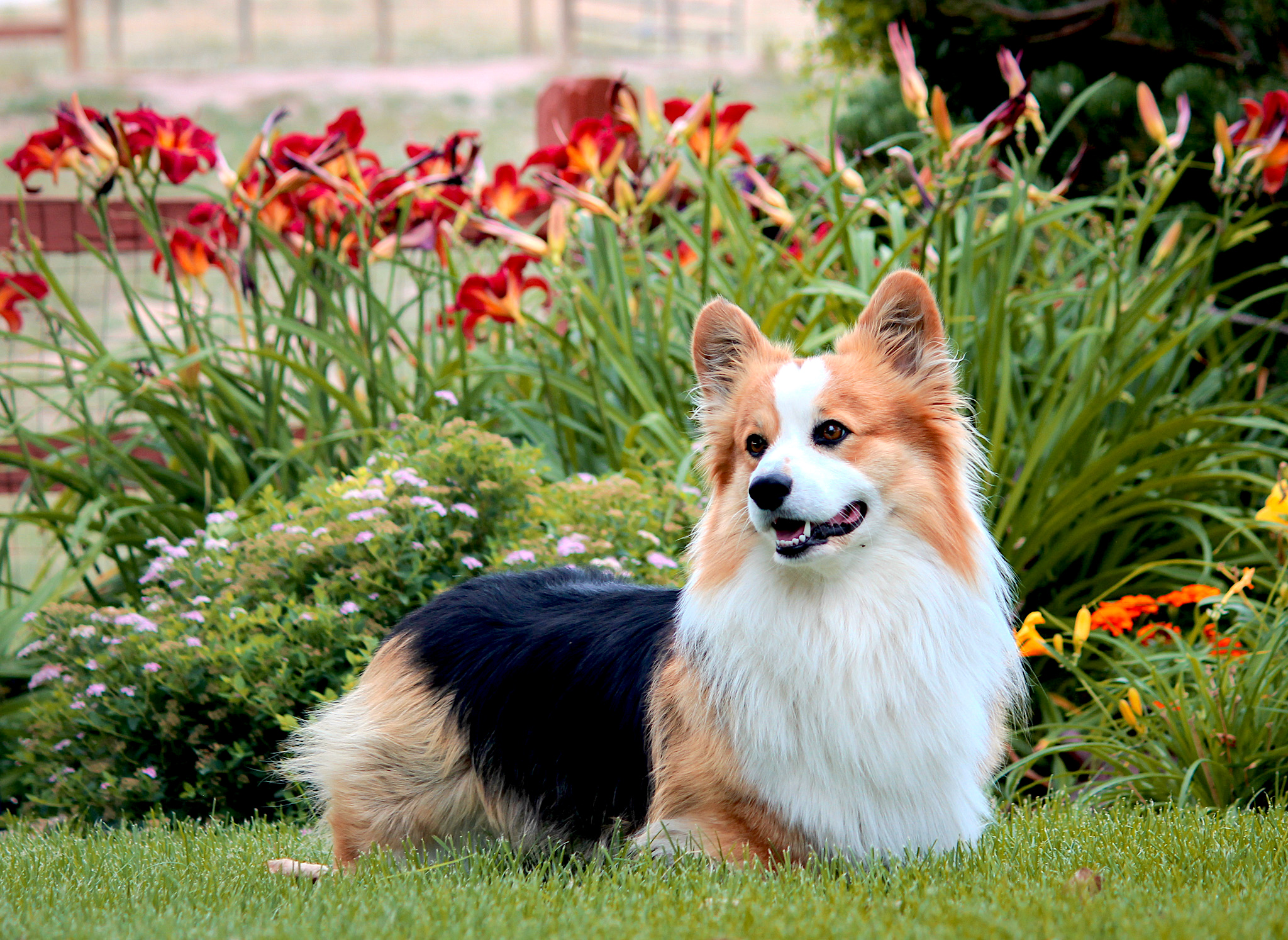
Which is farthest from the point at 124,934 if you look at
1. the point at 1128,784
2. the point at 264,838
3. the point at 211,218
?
the point at 211,218

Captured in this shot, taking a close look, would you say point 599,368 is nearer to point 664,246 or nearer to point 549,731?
point 664,246

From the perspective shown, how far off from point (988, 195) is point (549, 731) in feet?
11.2

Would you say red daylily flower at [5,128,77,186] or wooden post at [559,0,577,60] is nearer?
red daylily flower at [5,128,77,186]

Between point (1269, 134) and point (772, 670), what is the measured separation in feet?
11.0

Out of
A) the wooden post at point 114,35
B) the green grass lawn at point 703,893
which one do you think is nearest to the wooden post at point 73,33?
the wooden post at point 114,35

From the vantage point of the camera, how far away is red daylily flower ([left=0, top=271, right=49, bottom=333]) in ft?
17.2

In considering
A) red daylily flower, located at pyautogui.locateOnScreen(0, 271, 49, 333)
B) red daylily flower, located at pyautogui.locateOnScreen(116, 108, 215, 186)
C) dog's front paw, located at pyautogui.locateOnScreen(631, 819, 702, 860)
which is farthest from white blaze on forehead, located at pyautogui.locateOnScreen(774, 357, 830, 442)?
red daylily flower, located at pyautogui.locateOnScreen(0, 271, 49, 333)

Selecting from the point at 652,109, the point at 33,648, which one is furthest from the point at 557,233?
the point at 33,648

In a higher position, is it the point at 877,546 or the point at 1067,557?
the point at 877,546

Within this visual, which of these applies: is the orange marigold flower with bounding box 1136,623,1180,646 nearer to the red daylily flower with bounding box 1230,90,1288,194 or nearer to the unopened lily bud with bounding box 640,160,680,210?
the red daylily flower with bounding box 1230,90,1288,194

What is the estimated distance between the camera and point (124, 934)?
2293 millimetres

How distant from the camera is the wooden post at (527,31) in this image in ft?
86.1

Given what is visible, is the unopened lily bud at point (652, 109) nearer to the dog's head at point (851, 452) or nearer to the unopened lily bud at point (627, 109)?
the unopened lily bud at point (627, 109)

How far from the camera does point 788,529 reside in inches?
106
